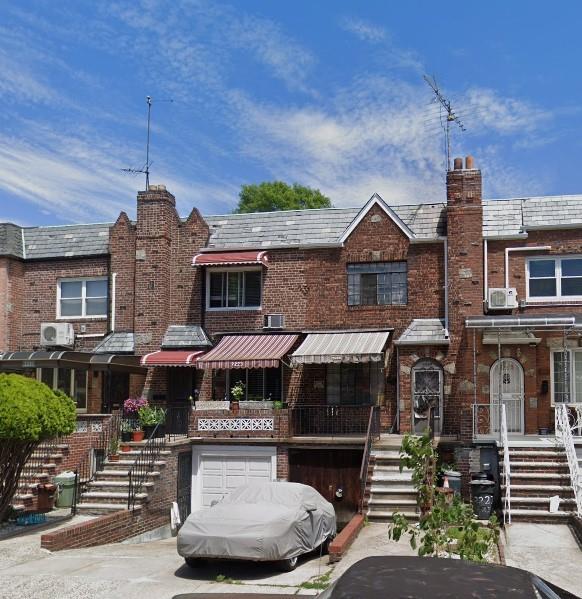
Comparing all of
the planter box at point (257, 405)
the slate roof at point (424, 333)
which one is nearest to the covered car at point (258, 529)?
the planter box at point (257, 405)

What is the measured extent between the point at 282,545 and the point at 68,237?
689 inches

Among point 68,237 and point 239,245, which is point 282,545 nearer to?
point 239,245

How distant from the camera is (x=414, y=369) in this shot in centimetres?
2292

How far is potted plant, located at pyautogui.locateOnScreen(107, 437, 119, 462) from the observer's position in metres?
20.8

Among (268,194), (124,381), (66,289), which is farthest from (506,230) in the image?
(268,194)

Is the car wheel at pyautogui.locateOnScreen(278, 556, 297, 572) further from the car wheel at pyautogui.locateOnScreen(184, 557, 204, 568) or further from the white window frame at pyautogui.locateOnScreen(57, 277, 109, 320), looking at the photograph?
the white window frame at pyautogui.locateOnScreen(57, 277, 109, 320)

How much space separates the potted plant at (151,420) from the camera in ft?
72.0

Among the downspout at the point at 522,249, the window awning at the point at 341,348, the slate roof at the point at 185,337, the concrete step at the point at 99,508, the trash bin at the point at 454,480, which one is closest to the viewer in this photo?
the concrete step at the point at 99,508

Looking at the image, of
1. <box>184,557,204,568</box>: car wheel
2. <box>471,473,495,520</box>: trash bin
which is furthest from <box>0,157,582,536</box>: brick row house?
<box>184,557,204,568</box>: car wheel

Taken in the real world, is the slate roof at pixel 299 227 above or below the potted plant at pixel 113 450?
above

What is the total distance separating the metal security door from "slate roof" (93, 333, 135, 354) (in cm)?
498

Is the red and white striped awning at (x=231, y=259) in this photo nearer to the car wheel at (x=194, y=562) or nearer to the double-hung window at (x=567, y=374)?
the double-hung window at (x=567, y=374)

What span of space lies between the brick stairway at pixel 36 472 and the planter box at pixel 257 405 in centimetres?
497

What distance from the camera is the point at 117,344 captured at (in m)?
25.5
